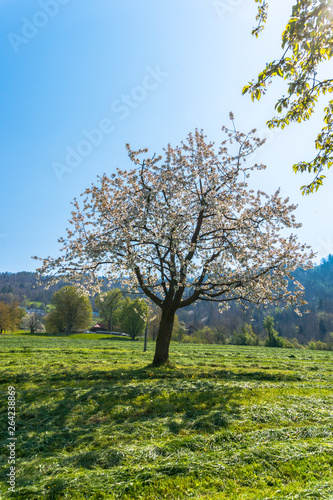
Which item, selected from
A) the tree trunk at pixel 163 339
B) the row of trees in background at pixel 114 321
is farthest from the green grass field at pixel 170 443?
the row of trees in background at pixel 114 321

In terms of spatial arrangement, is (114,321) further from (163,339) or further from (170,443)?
(170,443)

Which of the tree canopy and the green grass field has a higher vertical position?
the tree canopy

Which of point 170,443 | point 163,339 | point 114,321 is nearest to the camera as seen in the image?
point 170,443

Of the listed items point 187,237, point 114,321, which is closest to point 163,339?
point 187,237

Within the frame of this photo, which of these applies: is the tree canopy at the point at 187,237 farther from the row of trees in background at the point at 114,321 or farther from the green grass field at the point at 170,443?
the row of trees in background at the point at 114,321

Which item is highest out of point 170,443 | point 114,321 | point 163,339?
point 163,339

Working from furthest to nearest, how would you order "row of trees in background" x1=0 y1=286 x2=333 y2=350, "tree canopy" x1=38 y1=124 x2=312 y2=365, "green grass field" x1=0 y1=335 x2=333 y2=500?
"row of trees in background" x1=0 y1=286 x2=333 y2=350
"tree canopy" x1=38 y1=124 x2=312 y2=365
"green grass field" x1=0 y1=335 x2=333 y2=500

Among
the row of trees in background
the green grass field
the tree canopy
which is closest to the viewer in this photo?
the green grass field

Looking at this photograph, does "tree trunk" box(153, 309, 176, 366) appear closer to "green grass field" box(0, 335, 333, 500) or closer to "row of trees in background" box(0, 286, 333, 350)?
"green grass field" box(0, 335, 333, 500)

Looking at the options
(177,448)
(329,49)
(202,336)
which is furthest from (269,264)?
(202,336)

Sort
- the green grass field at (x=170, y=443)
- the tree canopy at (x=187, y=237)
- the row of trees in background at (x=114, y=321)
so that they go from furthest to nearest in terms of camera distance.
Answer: the row of trees in background at (x=114, y=321)
the tree canopy at (x=187, y=237)
the green grass field at (x=170, y=443)

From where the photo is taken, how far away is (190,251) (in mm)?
16359

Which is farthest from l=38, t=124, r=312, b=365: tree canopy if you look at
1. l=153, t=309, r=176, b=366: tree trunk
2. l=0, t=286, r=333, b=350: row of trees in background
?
l=0, t=286, r=333, b=350: row of trees in background

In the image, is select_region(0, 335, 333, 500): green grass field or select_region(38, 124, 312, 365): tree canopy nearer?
select_region(0, 335, 333, 500): green grass field
